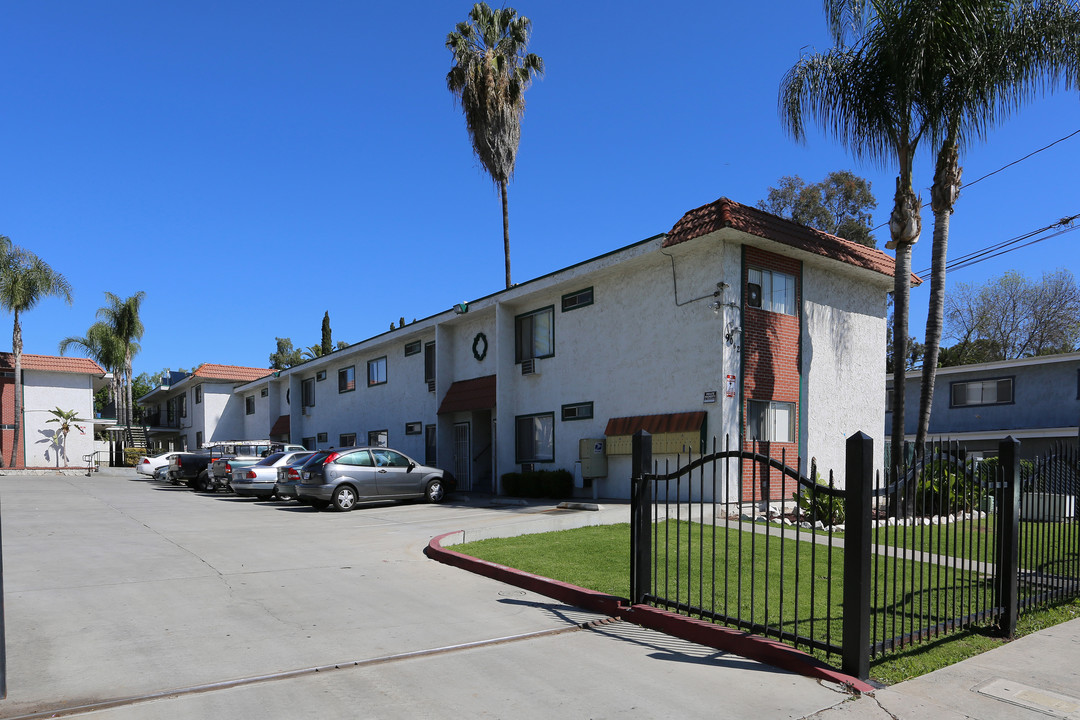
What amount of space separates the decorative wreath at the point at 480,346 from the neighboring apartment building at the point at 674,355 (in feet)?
0.15

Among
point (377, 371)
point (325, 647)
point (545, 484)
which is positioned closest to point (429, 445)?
point (377, 371)

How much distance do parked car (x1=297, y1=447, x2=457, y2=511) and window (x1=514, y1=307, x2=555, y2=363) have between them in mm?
4645

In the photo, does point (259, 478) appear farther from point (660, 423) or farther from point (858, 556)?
point (858, 556)

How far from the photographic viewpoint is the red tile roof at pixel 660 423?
16.1 metres

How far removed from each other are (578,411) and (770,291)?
5863 millimetres

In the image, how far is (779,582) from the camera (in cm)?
708

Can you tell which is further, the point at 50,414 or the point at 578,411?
the point at 50,414

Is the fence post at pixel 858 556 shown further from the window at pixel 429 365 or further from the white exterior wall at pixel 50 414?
the white exterior wall at pixel 50 414

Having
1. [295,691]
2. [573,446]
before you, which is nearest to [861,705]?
[295,691]

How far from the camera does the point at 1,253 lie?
126 ft

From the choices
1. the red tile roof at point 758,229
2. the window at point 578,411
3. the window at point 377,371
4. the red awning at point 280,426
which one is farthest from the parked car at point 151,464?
the red tile roof at point 758,229

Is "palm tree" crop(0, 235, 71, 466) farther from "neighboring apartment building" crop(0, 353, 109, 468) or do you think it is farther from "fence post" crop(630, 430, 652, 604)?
"fence post" crop(630, 430, 652, 604)

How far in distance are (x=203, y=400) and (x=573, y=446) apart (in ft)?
119

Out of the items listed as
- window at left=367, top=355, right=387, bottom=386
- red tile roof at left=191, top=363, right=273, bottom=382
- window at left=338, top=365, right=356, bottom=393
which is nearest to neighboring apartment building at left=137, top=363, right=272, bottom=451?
red tile roof at left=191, top=363, right=273, bottom=382
